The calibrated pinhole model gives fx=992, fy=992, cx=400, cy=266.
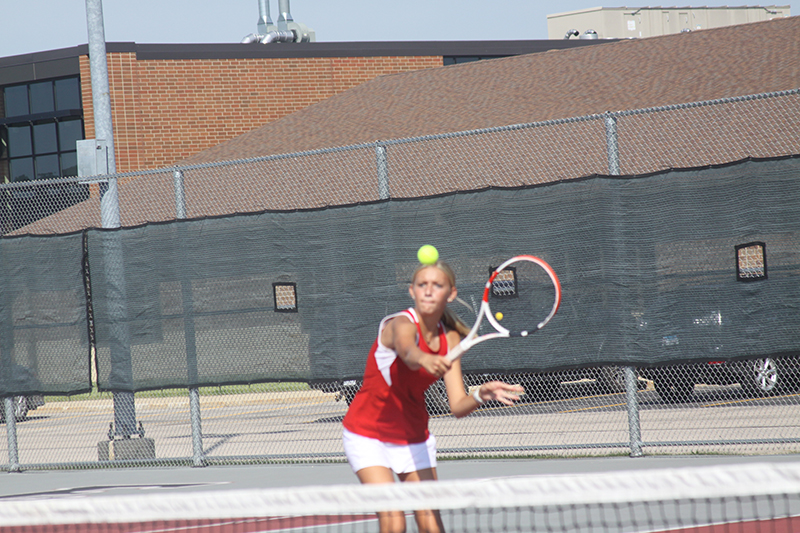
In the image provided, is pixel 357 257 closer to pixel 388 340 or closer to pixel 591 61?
pixel 388 340

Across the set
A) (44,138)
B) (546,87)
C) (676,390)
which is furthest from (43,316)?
(44,138)

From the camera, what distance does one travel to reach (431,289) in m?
3.95

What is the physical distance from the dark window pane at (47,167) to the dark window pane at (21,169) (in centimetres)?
24

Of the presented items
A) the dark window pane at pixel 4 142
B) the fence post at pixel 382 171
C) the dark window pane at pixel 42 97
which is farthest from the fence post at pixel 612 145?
the dark window pane at pixel 4 142

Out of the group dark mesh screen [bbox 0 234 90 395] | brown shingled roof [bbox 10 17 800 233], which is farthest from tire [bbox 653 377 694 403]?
dark mesh screen [bbox 0 234 90 395]

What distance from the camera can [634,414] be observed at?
7828mm

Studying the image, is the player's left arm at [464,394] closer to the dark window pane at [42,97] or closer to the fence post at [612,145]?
the fence post at [612,145]

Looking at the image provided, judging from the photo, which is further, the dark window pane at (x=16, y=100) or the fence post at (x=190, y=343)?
the dark window pane at (x=16, y=100)

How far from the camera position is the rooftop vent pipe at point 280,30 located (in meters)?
26.9

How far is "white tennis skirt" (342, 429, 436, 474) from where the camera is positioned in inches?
162

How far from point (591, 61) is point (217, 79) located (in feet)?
29.3

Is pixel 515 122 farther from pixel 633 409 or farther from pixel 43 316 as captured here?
pixel 633 409

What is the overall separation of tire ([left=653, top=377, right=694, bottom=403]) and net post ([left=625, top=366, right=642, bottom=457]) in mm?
3022

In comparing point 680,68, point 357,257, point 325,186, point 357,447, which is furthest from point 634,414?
point 680,68
